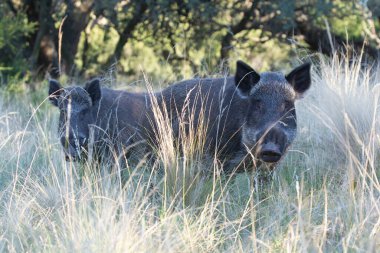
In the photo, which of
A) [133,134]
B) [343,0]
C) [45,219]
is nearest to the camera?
[45,219]

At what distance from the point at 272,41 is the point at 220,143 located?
8.81 metres

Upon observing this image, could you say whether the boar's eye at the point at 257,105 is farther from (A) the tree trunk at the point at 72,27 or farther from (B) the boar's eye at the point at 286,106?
(A) the tree trunk at the point at 72,27

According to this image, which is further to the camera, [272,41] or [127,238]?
[272,41]

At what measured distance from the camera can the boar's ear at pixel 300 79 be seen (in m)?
6.56

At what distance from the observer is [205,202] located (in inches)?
229

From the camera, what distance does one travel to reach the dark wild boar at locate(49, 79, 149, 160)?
6.84 metres

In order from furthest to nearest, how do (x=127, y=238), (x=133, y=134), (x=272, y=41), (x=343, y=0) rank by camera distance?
(x=272, y=41) → (x=343, y=0) → (x=133, y=134) → (x=127, y=238)

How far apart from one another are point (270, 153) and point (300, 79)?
924 millimetres

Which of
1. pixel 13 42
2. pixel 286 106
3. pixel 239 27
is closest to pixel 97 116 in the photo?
pixel 286 106

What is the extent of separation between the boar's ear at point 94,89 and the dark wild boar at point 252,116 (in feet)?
3.26

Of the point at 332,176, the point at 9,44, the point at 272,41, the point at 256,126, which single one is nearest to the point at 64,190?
the point at 256,126

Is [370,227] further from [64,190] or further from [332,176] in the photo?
[64,190]

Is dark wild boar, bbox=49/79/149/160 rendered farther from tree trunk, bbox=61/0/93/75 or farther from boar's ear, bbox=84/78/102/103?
tree trunk, bbox=61/0/93/75

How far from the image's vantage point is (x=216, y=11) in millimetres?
13305
